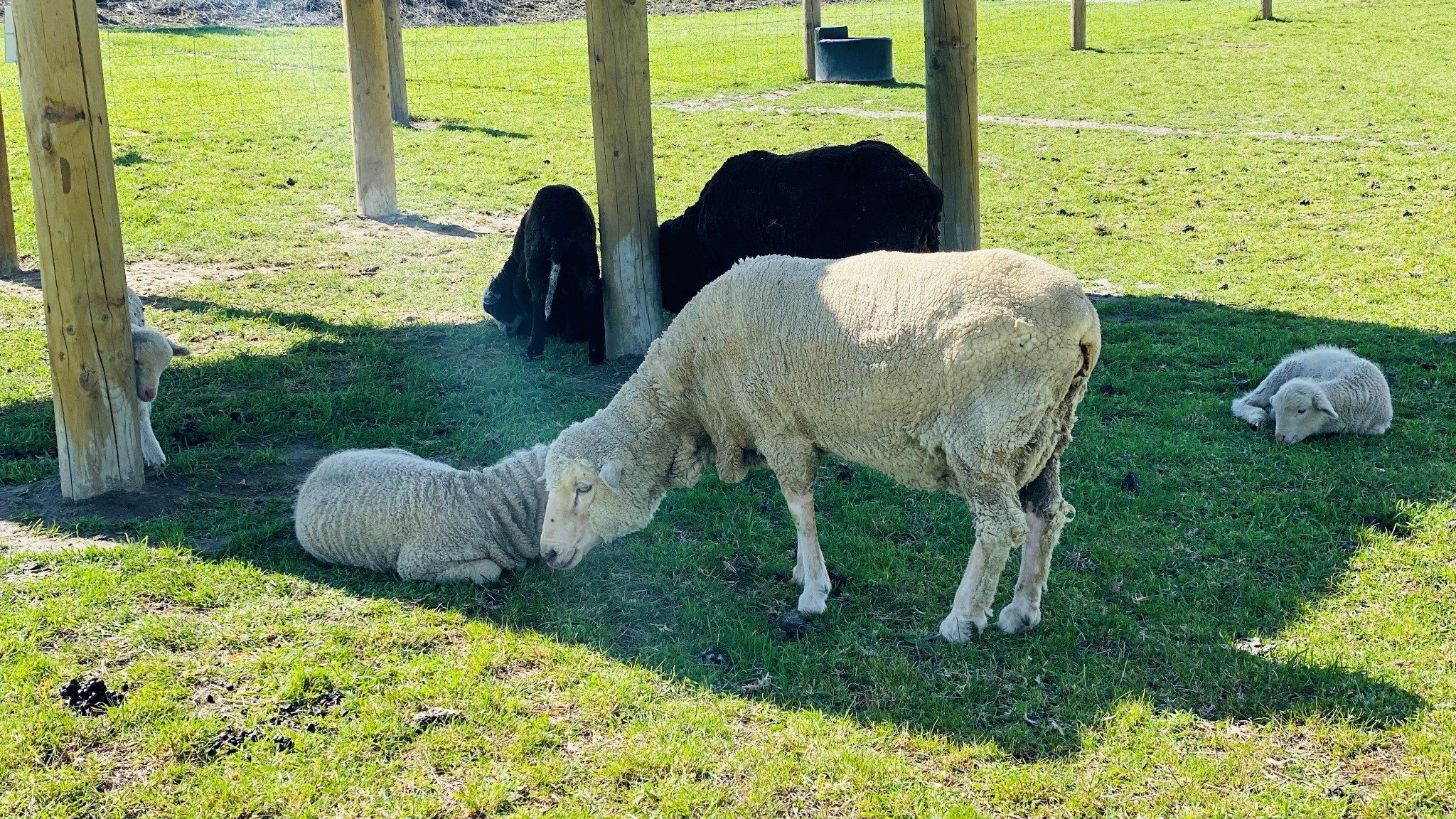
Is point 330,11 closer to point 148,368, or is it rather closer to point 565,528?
point 148,368

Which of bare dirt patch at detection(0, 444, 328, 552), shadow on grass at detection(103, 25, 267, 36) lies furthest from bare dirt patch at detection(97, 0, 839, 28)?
bare dirt patch at detection(0, 444, 328, 552)

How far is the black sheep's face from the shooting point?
30.5 feet

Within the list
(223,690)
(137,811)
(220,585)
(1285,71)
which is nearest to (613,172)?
(220,585)

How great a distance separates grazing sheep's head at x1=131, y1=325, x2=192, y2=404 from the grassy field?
479mm

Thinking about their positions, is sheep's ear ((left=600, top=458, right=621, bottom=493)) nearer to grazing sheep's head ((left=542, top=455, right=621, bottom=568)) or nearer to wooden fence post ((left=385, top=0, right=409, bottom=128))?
grazing sheep's head ((left=542, top=455, right=621, bottom=568))

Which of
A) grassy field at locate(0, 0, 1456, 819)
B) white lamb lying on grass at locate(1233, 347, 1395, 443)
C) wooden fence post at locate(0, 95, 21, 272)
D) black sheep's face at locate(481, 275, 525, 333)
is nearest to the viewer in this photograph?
grassy field at locate(0, 0, 1456, 819)

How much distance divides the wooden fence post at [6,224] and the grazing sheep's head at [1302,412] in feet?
31.7

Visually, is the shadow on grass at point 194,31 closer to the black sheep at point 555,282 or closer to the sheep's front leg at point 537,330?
the black sheep at point 555,282

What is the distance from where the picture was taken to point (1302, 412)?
6.76m

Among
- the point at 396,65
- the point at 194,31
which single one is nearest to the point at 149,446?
the point at 396,65

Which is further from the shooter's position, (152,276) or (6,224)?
(152,276)

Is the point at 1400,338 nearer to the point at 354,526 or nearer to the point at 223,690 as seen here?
the point at 354,526

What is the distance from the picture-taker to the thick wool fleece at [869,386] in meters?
4.51

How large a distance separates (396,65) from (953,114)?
32.9 ft
